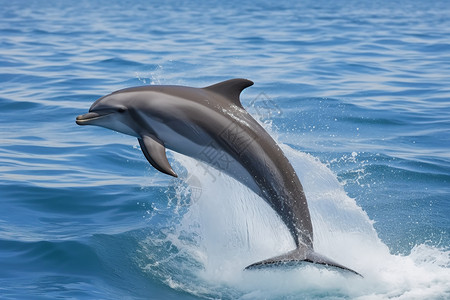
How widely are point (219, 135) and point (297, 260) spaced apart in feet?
4.33

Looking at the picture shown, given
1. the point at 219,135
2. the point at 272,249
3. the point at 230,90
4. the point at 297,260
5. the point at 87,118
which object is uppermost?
the point at 230,90

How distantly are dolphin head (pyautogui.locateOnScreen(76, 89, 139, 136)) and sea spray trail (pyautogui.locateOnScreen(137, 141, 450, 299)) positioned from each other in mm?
1516

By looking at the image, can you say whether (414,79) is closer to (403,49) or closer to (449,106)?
(449,106)

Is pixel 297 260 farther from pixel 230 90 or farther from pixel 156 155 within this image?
pixel 230 90

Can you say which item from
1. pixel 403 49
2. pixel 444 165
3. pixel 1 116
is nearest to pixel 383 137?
pixel 444 165

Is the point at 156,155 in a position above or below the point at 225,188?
above

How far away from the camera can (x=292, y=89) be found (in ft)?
48.2

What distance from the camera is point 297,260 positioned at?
6.04 meters

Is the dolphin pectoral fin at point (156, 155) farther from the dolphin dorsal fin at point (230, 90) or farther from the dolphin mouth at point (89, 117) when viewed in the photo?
the dolphin dorsal fin at point (230, 90)

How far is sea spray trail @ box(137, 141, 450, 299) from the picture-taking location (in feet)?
21.3

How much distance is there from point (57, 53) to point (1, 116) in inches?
296

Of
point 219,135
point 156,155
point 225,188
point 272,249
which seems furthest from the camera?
point 225,188

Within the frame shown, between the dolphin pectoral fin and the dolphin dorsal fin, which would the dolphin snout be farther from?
the dolphin dorsal fin

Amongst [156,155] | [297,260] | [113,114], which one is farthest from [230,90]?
[297,260]
